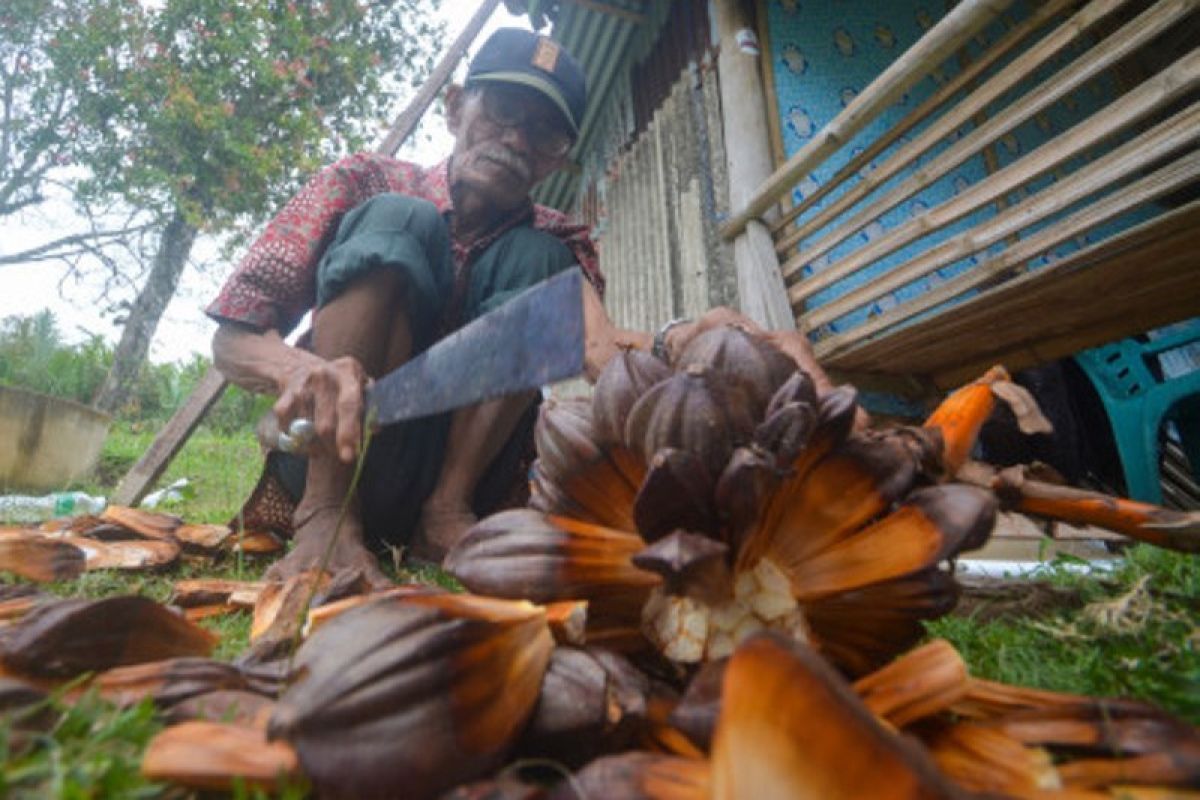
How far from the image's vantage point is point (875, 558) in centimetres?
63

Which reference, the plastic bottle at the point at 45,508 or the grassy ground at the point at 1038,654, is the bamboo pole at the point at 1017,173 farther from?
the plastic bottle at the point at 45,508

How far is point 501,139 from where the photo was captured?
94.7 inches

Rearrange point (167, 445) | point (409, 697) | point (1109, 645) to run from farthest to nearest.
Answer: point (167, 445) < point (1109, 645) < point (409, 697)

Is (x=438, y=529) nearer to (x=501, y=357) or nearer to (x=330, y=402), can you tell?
(x=330, y=402)

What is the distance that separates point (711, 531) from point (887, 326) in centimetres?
282

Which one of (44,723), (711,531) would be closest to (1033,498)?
(711,531)

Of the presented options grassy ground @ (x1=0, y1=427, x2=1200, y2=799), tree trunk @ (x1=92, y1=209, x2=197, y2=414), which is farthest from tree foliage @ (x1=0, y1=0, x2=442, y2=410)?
grassy ground @ (x1=0, y1=427, x2=1200, y2=799)

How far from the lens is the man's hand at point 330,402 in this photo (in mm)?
1520

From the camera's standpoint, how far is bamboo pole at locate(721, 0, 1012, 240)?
2.34m

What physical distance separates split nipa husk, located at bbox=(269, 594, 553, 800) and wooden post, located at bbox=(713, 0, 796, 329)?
9.61 ft

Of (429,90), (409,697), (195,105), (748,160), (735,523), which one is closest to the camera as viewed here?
(409,697)

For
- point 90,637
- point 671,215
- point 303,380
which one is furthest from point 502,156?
point 671,215

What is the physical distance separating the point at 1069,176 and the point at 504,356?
7.63 feet

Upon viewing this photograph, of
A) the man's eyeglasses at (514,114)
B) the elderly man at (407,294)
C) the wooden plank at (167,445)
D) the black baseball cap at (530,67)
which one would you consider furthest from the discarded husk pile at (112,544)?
the black baseball cap at (530,67)
